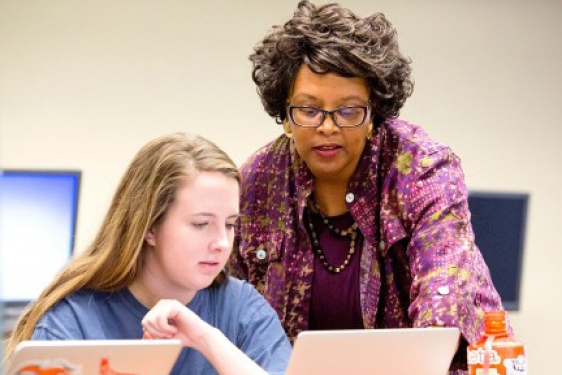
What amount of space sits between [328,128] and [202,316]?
0.38 m

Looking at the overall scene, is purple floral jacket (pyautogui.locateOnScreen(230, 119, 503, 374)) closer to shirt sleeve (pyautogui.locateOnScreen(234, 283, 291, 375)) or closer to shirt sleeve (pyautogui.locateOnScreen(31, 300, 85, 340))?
shirt sleeve (pyautogui.locateOnScreen(234, 283, 291, 375))

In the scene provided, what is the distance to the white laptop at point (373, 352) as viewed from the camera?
1.07m

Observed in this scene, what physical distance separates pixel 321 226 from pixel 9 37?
154cm

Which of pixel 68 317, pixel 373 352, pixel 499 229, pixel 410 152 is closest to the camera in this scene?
pixel 373 352

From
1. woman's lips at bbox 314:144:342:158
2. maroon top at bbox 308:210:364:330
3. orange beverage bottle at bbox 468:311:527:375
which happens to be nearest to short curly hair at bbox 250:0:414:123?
woman's lips at bbox 314:144:342:158

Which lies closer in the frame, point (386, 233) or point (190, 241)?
point (190, 241)

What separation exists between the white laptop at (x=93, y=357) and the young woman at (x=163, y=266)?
0.34 metres

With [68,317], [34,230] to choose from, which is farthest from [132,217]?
[34,230]

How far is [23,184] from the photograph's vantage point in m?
2.64

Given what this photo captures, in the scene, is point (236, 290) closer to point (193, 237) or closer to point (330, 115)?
point (193, 237)

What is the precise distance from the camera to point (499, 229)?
9.25 feet

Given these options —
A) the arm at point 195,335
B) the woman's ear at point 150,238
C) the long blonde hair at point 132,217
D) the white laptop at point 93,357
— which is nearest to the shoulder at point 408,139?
the long blonde hair at point 132,217

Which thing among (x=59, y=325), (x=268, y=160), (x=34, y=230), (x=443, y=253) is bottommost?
(x=34, y=230)

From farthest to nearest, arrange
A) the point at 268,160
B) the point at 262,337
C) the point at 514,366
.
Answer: the point at 268,160
the point at 262,337
the point at 514,366
